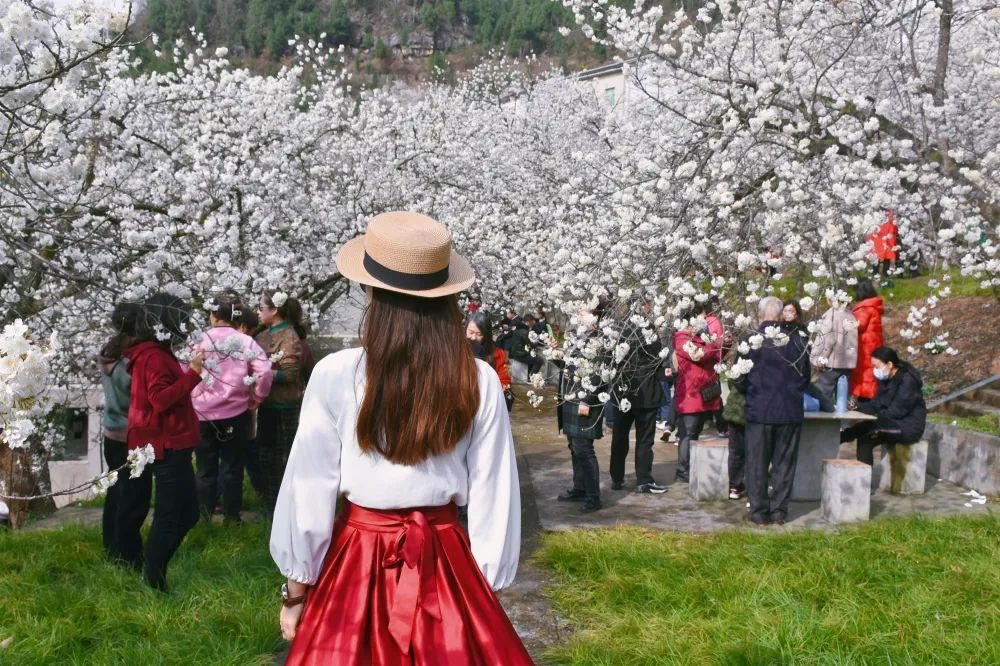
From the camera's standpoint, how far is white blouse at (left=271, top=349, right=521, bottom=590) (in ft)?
7.73

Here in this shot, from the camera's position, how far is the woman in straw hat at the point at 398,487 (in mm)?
2326

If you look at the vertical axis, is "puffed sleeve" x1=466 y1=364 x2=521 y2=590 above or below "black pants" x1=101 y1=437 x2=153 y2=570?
above

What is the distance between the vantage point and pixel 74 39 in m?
3.91

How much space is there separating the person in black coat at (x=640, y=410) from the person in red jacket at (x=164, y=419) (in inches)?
131

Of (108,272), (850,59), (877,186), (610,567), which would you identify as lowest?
(610,567)

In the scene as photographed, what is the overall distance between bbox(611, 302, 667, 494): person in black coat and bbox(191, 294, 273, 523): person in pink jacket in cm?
271

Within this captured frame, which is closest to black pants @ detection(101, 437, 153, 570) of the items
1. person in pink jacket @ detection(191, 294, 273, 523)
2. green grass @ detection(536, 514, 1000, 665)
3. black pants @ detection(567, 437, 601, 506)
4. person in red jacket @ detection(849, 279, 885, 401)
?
person in pink jacket @ detection(191, 294, 273, 523)

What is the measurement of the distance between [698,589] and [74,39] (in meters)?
3.97

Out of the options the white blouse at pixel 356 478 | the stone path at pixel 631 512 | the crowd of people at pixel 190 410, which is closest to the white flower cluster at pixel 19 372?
the white blouse at pixel 356 478

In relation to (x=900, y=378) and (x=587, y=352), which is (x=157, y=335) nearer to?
(x=587, y=352)

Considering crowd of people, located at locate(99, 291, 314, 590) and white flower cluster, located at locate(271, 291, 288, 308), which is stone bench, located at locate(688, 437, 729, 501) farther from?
white flower cluster, located at locate(271, 291, 288, 308)

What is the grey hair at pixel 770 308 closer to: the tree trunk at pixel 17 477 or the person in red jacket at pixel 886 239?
the person in red jacket at pixel 886 239

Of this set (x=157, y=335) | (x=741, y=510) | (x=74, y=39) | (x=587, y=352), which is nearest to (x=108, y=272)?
(x=157, y=335)

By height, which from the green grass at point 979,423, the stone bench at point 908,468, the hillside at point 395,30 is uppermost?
the hillside at point 395,30
